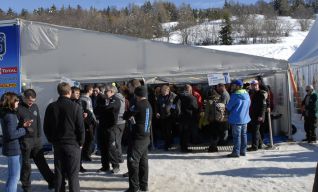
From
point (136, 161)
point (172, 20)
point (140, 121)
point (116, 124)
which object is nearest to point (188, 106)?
point (116, 124)

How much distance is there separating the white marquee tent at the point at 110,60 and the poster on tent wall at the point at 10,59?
156 millimetres

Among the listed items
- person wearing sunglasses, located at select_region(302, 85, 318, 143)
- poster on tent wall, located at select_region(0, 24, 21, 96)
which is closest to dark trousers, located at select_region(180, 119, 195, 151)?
person wearing sunglasses, located at select_region(302, 85, 318, 143)

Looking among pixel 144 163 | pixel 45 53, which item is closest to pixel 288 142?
pixel 144 163

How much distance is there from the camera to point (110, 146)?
27.1 ft

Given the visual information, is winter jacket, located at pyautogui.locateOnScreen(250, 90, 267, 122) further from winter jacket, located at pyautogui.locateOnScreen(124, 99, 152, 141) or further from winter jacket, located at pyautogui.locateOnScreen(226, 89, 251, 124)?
winter jacket, located at pyautogui.locateOnScreen(124, 99, 152, 141)

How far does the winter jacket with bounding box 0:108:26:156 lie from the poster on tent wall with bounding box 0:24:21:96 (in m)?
5.60

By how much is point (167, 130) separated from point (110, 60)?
226 centimetres

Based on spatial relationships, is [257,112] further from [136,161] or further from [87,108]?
[136,161]

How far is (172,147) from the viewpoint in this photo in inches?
451

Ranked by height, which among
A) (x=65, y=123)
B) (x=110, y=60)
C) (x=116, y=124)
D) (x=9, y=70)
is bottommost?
(x=116, y=124)

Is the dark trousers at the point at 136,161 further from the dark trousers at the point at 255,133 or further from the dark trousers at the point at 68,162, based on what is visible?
the dark trousers at the point at 255,133

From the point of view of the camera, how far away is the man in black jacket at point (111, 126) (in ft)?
26.8

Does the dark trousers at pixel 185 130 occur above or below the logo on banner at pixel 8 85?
below

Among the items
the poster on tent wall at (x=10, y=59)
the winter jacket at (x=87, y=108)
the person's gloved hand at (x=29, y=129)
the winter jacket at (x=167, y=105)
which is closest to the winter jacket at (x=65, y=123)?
the person's gloved hand at (x=29, y=129)
